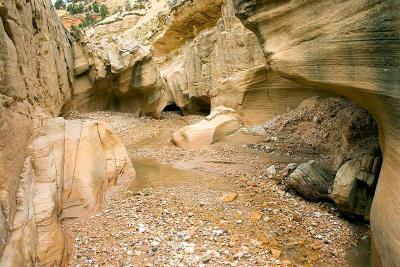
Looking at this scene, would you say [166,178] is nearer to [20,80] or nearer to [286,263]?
[20,80]

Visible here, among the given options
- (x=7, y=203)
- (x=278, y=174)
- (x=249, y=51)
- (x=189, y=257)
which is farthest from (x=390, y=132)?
(x=249, y=51)

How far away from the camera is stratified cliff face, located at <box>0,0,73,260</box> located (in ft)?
17.8

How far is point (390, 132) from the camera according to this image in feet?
18.8

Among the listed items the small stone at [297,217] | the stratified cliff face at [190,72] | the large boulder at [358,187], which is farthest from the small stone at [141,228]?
the stratified cliff face at [190,72]

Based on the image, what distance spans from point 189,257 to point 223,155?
701 centimetres

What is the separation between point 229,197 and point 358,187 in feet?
9.89

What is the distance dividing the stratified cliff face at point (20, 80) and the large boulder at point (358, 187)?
632 centimetres

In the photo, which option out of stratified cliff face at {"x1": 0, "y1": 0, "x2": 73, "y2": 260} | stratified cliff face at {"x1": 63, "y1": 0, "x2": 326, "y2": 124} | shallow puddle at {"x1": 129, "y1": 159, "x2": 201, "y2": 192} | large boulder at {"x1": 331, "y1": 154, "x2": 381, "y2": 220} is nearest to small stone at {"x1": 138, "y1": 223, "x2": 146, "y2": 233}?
shallow puddle at {"x1": 129, "y1": 159, "x2": 201, "y2": 192}

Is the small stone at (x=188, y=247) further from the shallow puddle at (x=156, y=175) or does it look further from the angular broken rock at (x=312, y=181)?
the angular broken rock at (x=312, y=181)

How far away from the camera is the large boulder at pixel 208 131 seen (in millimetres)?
14914

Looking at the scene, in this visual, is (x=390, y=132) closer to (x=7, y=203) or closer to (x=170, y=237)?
(x=170, y=237)

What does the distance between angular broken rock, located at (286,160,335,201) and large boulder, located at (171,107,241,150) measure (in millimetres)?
6276

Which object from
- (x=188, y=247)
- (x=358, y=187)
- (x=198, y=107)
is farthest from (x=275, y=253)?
(x=198, y=107)

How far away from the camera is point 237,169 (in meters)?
11.4
